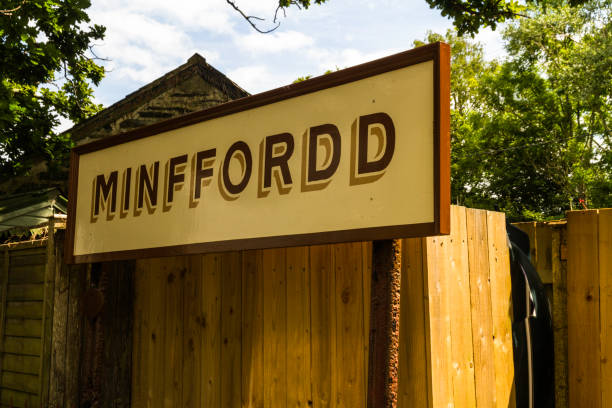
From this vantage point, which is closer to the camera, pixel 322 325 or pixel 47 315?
pixel 322 325

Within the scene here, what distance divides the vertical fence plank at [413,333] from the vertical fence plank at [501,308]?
94 centimetres

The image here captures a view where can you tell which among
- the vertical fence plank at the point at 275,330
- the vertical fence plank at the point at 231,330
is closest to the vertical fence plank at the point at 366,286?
the vertical fence plank at the point at 275,330

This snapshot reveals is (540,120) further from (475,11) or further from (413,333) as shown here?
(413,333)

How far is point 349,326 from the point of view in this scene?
3.09 meters

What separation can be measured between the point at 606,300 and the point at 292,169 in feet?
8.78

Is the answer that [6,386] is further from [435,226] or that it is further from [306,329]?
[435,226]

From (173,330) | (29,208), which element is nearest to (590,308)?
(173,330)

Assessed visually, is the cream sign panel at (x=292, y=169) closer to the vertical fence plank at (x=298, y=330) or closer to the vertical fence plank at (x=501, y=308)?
the vertical fence plank at (x=298, y=330)

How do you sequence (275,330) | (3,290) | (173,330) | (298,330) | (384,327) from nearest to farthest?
(384,327), (298,330), (275,330), (173,330), (3,290)

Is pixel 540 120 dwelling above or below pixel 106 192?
above

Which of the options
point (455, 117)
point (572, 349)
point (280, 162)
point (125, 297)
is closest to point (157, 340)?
point (125, 297)

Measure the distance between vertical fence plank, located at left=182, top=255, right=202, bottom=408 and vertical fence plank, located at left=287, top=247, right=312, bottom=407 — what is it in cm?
84

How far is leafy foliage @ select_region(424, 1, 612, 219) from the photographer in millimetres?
26156

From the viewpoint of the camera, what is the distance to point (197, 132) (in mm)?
3115
